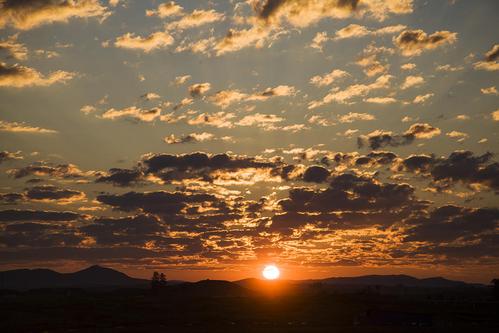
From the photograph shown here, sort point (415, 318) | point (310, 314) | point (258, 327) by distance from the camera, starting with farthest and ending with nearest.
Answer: point (310, 314), point (415, 318), point (258, 327)

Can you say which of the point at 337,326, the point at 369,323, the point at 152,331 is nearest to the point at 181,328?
the point at 152,331

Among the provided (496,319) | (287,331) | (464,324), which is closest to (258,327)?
(287,331)

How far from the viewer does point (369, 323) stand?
13362 centimetres

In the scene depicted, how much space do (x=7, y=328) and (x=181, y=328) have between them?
40951 millimetres

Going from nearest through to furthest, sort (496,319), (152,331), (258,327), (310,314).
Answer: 1. (152,331)
2. (258,327)
3. (496,319)
4. (310,314)

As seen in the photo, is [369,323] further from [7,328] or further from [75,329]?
[7,328]

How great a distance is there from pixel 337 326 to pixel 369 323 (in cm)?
1266

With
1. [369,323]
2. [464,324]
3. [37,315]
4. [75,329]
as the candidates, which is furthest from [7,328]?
[464,324]

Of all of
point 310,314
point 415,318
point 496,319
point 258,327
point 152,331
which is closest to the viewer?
point 152,331

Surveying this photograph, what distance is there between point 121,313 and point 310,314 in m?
57.5

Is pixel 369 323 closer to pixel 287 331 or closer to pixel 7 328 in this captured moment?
pixel 287 331

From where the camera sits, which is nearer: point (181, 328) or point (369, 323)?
point (181, 328)

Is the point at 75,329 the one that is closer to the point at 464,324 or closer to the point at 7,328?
the point at 7,328

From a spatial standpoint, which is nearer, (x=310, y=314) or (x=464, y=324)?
(x=464, y=324)
